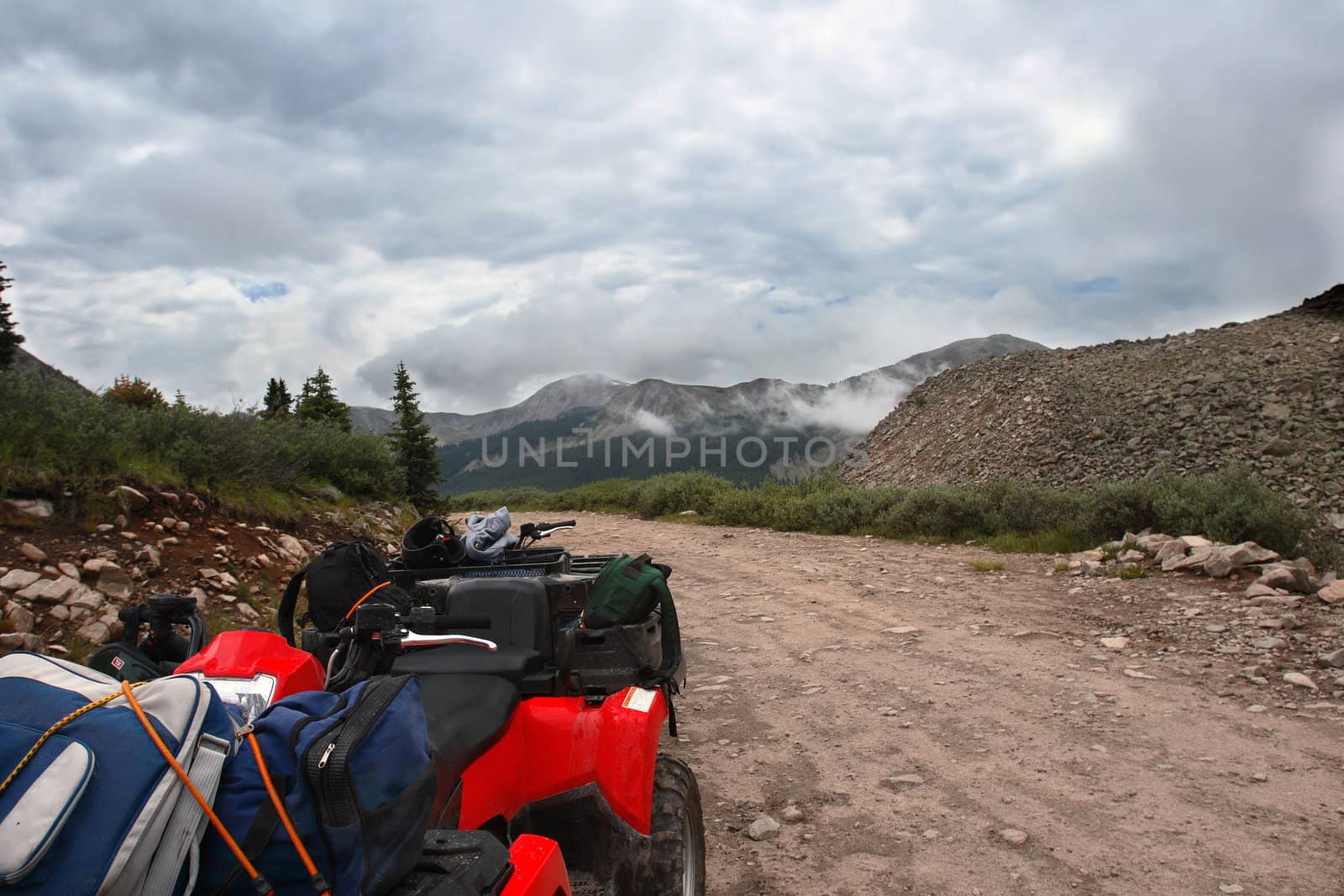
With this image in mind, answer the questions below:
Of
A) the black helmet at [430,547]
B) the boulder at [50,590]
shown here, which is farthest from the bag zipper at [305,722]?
the boulder at [50,590]

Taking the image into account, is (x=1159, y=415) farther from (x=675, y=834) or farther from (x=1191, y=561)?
(x=675, y=834)

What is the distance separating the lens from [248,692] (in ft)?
7.16

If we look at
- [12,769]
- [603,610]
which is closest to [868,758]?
[603,610]

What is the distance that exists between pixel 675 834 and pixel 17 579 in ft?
17.5

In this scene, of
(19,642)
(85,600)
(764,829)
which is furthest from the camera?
(85,600)

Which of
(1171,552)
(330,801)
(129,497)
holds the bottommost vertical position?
(1171,552)

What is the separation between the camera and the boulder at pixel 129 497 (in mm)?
6930

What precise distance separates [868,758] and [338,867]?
3695mm

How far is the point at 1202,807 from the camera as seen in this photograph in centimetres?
384

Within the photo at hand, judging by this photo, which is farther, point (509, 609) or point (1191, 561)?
point (1191, 561)

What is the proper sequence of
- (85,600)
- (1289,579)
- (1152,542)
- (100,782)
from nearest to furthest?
(100,782) → (85,600) → (1289,579) → (1152,542)

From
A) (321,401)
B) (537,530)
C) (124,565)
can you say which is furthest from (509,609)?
(321,401)

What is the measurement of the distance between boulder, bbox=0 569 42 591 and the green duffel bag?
456 centimetres

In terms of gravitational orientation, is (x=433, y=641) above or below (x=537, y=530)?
below
